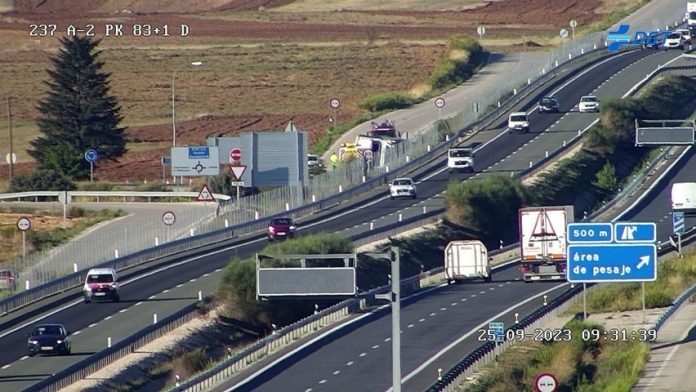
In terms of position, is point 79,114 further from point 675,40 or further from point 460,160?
point 675,40

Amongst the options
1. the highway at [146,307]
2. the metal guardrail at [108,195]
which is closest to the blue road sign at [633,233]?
the highway at [146,307]

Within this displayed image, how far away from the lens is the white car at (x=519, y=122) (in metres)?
122

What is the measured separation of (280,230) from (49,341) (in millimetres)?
29425

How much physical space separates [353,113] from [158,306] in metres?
78.0

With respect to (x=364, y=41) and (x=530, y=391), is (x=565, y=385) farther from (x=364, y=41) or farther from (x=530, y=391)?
(x=364, y=41)

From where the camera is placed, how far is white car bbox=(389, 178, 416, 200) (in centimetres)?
10312

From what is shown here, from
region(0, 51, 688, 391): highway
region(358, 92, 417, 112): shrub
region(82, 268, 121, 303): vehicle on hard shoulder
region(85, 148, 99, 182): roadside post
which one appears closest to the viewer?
region(0, 51, 688, 391): highway

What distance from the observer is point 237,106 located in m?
155

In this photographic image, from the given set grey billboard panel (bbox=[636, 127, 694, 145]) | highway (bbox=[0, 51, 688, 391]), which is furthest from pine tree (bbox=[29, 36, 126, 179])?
grey billboard panel (bbox=[636, 127, 694, 145])

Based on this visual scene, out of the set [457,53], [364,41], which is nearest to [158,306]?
[457,53]

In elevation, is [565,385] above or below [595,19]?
below

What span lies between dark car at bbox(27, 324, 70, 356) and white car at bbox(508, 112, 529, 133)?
2605 inches

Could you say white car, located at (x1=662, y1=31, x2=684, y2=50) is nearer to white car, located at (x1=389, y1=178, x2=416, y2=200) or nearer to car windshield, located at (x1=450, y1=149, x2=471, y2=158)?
car windshield, located at (x1=450, y1=149, x2=471, y2=158)

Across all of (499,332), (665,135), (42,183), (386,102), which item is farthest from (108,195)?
(499,332)
